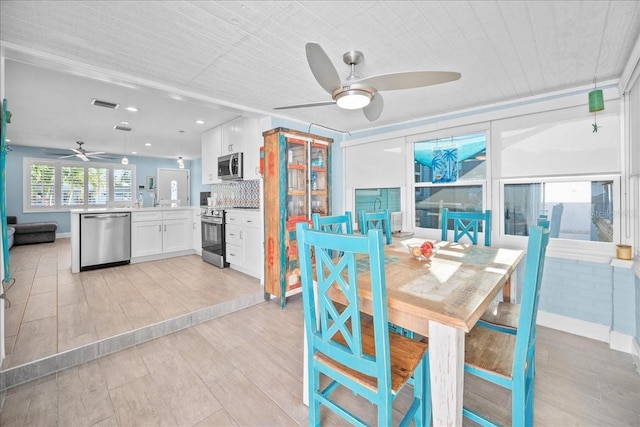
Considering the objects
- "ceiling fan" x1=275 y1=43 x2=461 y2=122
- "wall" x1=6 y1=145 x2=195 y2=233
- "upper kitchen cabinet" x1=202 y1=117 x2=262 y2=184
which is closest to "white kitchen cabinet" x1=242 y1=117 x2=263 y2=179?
"upper kitchen cabinet" x1=202 y1=117 x2=262 y2=184

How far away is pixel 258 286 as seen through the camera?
139 inches

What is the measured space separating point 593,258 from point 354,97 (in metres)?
2.68

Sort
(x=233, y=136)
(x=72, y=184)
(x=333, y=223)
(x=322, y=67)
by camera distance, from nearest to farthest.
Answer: (x=322, y=67), (x=333, y=223), (x=233, y=136), (x=72, y=184)

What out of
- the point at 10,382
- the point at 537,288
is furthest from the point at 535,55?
the point at 10,382

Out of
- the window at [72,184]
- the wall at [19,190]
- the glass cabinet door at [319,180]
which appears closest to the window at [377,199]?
the glass cabinet door at [319,180]

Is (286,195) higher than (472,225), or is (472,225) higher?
(286,195)

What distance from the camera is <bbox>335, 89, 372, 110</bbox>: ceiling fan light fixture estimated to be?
1740 mm

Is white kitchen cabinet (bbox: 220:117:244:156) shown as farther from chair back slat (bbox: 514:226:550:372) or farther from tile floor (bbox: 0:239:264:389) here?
chair back slat (bbox: 514:226:550:372)

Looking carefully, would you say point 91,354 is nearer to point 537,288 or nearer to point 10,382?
point 10,382

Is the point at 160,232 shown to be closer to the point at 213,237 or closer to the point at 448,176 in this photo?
the point at 213,237

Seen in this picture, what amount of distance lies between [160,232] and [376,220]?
13.3ft

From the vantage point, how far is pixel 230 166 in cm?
430

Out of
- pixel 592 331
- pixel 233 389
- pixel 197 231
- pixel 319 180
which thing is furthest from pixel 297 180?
pixel 592 331

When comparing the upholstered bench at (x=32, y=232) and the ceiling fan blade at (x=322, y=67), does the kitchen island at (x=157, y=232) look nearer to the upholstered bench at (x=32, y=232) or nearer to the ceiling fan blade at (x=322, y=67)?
the upholstered bench at (x=32, y=232)
